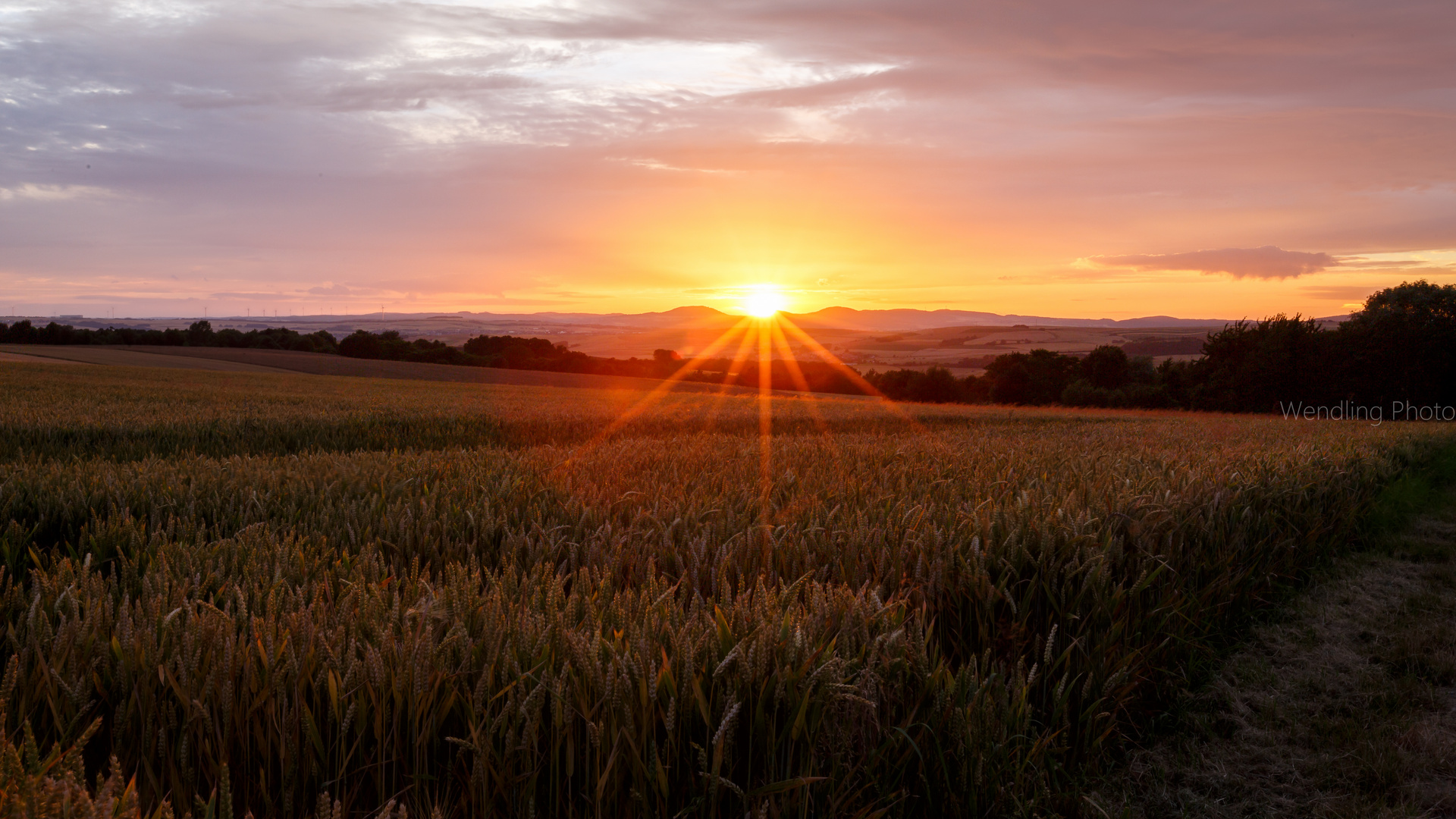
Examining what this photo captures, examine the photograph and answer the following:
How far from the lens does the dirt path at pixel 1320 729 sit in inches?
135

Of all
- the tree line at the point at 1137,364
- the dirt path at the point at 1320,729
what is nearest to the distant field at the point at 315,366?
the tree line at the point at 1137,364

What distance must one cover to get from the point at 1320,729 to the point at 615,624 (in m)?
4.17

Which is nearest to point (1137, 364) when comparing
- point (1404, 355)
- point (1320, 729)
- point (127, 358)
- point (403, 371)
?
point (1404, 355)

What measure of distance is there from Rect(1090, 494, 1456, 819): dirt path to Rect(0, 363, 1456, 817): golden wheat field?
0.24 meters

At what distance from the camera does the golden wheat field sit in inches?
73.2

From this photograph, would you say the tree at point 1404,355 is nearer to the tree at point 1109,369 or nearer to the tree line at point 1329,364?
the tree line at point 1329,364

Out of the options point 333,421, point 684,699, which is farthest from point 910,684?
point 333,421

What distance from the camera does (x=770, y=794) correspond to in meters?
1.91

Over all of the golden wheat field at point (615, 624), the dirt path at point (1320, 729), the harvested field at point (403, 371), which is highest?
the harvested field at point (403, 371)

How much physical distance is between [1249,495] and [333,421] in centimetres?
1341

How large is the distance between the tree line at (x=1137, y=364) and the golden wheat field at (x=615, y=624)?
4441 cm

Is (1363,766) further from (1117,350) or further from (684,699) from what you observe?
(1117,350)

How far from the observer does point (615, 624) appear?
7.85ft

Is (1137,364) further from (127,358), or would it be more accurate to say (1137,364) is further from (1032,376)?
(127,358)
